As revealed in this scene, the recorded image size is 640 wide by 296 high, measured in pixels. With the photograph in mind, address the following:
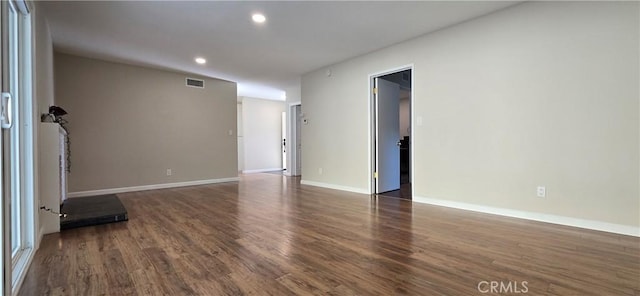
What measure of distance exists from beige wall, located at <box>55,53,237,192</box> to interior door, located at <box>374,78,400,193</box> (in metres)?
3.44

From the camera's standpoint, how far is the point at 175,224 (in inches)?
121

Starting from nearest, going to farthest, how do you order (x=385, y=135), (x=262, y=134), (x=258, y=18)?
(x=258, y=18)
(x=385, y=135)
(x=262, y=134)

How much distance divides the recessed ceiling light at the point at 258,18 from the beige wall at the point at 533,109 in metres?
1.96

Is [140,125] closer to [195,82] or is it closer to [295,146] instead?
[195,82]

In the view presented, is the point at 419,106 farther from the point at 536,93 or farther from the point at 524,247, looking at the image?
the point at 524,247

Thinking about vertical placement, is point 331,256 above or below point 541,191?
below

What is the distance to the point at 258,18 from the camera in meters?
3.39

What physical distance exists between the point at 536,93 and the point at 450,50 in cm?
111

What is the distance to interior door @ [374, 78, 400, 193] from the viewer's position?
4.87 meters

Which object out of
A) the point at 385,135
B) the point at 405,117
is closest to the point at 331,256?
the point at 385,135

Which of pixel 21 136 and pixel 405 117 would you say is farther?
pixel 405 117

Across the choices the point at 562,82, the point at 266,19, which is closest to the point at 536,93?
the point at 562,82

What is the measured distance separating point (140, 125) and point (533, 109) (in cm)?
601

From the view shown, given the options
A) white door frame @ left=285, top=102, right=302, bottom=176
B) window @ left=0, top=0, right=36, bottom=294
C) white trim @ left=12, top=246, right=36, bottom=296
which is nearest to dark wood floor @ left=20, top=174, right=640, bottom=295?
white trim @ left=12, top=246, right=36, bottom=296
